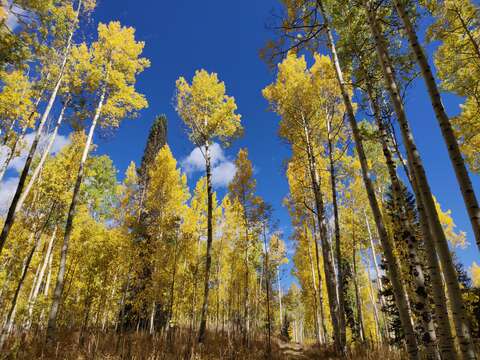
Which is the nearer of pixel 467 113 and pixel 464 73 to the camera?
pixel 464 73

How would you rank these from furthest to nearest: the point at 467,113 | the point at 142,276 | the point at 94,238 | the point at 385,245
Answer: the point at 142,276 < the point at 94,238 < the point at 467,113 < the point at 385,245

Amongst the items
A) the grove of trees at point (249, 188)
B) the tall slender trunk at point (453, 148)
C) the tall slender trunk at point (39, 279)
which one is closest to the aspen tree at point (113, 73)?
the grove of trees at point (249, 188)

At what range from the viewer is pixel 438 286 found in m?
2.91

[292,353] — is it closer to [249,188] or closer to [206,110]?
[249,188]

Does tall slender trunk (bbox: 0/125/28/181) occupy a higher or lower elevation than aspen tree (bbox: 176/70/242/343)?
lower

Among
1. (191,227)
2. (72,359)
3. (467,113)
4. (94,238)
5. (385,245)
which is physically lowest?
(72,359)

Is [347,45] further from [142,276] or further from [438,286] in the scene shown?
[142,276]

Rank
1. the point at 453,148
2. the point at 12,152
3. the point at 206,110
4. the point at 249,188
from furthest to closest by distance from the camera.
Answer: the point at 249,188
the point at 206,110
the point at 12,152
the point at 453,148

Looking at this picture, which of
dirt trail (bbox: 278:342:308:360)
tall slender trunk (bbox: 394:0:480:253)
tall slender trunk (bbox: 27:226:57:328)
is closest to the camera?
tall slender trunk (bbox: 394:0:480:253)

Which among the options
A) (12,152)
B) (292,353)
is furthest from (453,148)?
(12,152)

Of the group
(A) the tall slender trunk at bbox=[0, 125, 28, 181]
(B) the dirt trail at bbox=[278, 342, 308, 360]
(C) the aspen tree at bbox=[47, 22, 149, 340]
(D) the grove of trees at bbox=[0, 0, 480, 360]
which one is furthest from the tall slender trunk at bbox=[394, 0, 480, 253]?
(A) the tall slender trunk at bbox=[0, 125, 28, 181]

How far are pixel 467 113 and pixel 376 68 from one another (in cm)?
511

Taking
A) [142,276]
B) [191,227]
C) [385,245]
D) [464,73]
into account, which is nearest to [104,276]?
[142,276]

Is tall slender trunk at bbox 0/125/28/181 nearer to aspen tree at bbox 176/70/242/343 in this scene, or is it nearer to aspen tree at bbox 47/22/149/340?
aspen tree at bbox 47/22/149/340
